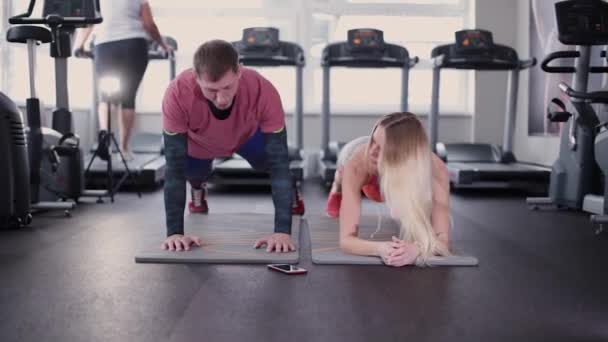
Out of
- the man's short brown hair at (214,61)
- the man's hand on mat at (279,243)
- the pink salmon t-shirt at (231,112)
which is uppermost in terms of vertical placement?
the man's short brown hair at (214,61)

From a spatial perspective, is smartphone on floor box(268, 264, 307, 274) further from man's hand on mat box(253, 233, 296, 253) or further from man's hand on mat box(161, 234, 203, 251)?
man's hand on mat box(161, 234, 203, 251)

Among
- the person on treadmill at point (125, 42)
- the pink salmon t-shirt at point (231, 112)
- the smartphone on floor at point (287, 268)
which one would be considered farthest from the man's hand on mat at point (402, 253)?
the person on treadmill at point (125, 42)

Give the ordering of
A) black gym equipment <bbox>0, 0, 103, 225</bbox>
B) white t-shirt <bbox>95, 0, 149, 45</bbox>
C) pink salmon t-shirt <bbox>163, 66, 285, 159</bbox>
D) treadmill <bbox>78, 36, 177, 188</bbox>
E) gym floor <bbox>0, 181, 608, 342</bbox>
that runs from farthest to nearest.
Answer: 1. treadmill <bbox>78, 36, 177, 188</bbox>
2. white t-shirt <bbox>95, 0, 149, 45</bbox>
3. black gym equipment <bbox>0, 0, 103, 225</bbox>
4. pink salmon t-shirt <bbox>163, 66, 285, 159</bbox>
5. gym floor <bbox>0, 181, 608, 342</bbox>

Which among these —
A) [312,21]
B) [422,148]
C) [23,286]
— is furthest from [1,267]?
[312,21]

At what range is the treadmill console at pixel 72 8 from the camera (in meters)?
3.29

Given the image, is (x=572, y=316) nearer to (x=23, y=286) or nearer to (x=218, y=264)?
(x=218, y=264)

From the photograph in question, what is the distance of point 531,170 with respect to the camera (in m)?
4.39

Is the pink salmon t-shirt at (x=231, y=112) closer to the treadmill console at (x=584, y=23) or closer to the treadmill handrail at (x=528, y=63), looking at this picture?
the treadmill console at (x=584, y=23)

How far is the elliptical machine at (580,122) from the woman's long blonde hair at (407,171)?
166 centimetres

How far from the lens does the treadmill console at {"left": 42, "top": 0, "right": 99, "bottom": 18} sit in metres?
3.29

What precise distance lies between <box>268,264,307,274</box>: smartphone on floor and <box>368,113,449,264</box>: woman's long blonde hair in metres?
0.38

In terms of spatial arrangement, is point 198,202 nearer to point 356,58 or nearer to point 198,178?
point 198,178

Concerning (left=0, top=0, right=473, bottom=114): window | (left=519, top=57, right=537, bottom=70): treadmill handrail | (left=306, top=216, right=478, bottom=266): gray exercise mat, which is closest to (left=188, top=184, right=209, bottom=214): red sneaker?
(left=306, top=216, right=478, bottom=266): gray exercise mat

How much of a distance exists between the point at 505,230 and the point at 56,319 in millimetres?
2204
